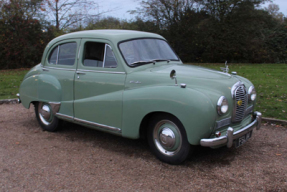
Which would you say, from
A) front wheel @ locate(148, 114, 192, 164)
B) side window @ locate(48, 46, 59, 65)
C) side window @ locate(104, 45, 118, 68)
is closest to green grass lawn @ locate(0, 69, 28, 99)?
side window @ locate(48, 46, 59, 65)

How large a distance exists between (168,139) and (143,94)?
726mm

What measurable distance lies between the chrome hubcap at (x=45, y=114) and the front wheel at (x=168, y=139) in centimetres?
243

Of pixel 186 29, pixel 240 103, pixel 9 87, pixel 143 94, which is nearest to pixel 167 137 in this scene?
pixel 143 94

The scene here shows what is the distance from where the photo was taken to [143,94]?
12.9 feet

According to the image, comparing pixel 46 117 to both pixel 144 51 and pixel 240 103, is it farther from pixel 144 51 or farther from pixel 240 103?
pixel 240 103

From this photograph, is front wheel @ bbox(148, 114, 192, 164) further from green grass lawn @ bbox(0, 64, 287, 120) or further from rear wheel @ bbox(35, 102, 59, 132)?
green grass lawn @ bbox(0, 64, 287, 120)

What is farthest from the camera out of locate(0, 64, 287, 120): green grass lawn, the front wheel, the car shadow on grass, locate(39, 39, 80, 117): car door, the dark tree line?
the dark tree line

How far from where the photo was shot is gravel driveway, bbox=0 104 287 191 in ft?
11.1

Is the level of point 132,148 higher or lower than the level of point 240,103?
lower

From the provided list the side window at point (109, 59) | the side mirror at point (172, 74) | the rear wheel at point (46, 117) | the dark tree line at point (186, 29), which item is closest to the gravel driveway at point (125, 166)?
the rear wheel at point (46, 117)

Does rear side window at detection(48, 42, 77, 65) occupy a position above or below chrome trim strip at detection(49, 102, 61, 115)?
above

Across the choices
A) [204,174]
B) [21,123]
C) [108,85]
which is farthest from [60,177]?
[21,123]

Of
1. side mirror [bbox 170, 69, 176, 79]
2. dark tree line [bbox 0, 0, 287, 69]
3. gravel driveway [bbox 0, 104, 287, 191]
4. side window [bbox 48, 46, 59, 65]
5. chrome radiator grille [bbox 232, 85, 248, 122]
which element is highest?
dark tree line [bbox 0, 0, 287, 69]

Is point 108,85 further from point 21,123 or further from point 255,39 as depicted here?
point 255,39
